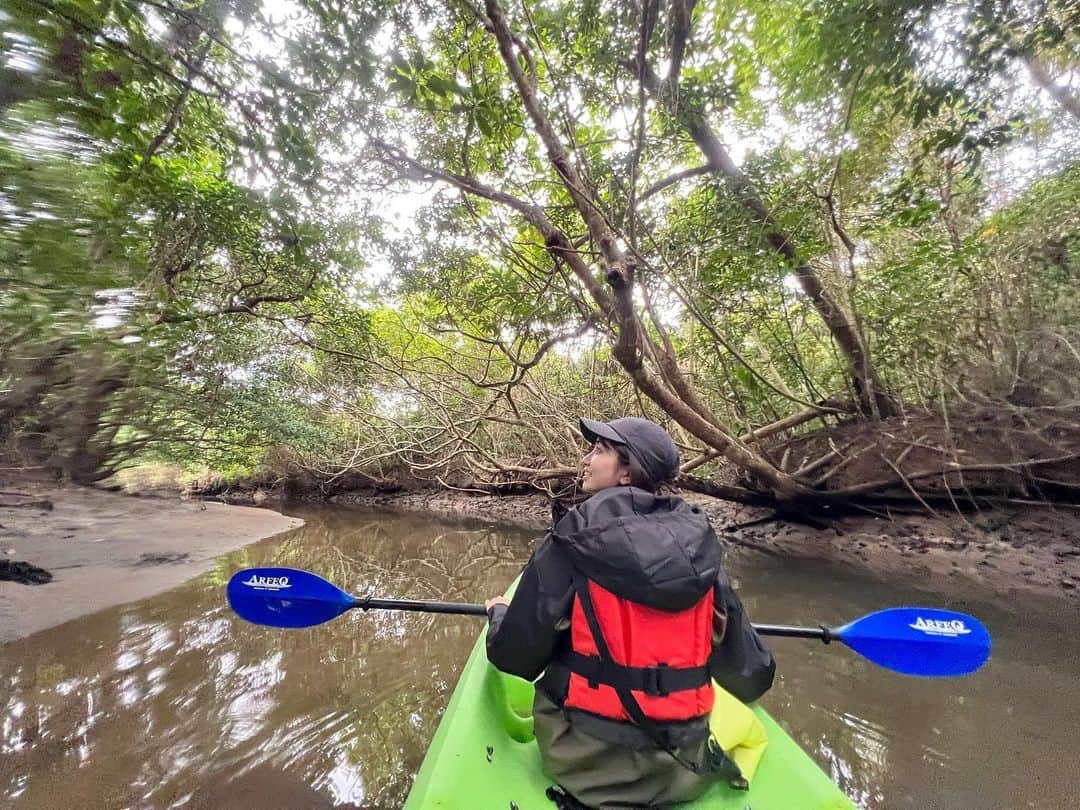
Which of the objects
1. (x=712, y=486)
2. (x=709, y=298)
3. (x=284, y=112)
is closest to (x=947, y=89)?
(x=709, y=298)

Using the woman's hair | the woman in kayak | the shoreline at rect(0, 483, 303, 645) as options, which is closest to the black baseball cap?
the woman's hair

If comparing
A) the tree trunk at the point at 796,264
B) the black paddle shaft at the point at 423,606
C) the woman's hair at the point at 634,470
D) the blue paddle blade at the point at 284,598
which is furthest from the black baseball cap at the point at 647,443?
the tree trunk at the point at 796,264

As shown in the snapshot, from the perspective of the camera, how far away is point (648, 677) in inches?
45.6

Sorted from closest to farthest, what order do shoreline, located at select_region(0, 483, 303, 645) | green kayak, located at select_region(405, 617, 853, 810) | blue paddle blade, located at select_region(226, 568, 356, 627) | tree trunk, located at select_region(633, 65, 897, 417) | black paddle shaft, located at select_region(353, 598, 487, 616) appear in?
green kayak, located at select_region(405, 617, 853, 810)
black paddle shaft, located at select_region(353, 598, 487, 616)
blue paddle blade, located at select_region(226, 568, 356, 627)
tree trunk, located at select_region(633, 65, 897, 417)
shoreline, located at select_region(0, 483, 303, 645)

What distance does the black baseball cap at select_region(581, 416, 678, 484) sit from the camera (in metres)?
1.41

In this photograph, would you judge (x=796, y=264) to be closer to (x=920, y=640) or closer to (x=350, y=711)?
(x=920, y=640)

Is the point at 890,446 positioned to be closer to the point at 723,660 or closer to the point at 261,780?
the point at 723,660

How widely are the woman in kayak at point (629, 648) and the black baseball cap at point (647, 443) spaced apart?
11 centimetres

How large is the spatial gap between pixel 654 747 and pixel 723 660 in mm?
312

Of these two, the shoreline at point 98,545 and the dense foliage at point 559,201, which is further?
the shoreline at point 98,545

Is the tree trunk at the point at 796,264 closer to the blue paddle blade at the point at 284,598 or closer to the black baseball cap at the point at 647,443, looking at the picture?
the black baseball cap at the point at 647,443

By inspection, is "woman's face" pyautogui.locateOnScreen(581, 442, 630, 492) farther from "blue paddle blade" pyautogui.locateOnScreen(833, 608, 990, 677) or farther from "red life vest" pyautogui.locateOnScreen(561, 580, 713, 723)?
"blue paddle blade" pyautogui.locateOnScreen(833, 608, 990, 677)

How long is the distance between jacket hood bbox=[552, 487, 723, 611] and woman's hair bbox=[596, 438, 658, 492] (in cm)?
13

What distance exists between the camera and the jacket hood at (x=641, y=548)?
1.11 metres
